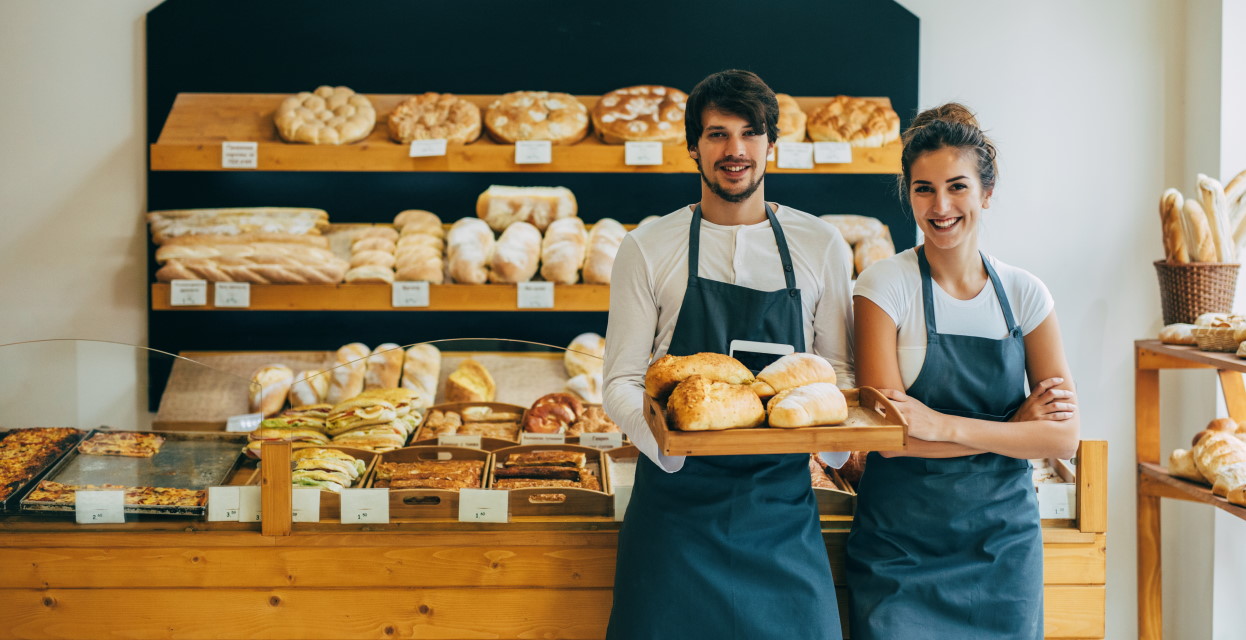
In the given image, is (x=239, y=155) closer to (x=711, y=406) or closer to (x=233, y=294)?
(x=233, y=294)

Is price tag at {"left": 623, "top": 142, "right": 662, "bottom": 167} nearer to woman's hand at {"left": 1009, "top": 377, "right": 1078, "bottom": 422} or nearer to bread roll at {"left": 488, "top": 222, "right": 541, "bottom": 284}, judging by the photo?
bread roll at {"left": 488, "top": 222, "right": 541, "bottom": 284}

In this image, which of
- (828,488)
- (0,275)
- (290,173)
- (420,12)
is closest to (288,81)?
(290,173)

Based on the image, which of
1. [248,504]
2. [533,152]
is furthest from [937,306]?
[533,152]

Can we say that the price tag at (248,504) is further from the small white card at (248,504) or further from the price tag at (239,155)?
the price tag at (239,155)

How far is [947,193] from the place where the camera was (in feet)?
5.49

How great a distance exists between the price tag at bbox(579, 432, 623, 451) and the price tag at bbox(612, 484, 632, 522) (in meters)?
0.34

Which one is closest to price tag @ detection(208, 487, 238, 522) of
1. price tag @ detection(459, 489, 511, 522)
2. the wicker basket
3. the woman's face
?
price tag @ detection(459, 489, 511, 522)

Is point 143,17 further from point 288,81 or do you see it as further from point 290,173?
point 290,173

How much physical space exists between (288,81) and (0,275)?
53.5 inches

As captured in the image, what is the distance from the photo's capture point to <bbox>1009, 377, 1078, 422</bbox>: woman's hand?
5.48 feet

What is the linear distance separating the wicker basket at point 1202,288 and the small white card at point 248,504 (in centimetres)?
278

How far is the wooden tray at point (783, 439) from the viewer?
1.37m

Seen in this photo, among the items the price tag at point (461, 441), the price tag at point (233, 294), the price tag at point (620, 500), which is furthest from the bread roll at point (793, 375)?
the price tag at point (233, 294)

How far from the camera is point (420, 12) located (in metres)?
3.50
